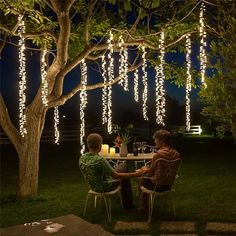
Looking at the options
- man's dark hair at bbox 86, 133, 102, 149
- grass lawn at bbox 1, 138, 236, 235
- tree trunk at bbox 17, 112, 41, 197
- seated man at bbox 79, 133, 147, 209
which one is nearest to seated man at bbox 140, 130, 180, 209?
seated man at bbox 79, 133, 147, 209

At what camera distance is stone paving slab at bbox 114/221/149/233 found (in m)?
5.68

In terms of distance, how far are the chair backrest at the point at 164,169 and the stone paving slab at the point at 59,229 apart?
106 cm

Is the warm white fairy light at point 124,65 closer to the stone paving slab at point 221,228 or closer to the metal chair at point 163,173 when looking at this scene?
the metal chair at point 163,173

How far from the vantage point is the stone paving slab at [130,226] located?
568cm

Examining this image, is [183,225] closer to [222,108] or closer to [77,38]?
[222,108]

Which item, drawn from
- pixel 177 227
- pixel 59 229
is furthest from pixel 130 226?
pixel 59 229

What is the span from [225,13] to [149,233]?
2687 millimetres

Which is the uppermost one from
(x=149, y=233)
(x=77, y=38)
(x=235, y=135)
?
(x=77, y=38)

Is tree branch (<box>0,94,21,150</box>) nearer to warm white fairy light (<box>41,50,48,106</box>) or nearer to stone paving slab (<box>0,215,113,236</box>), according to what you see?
warm white fairy light (<box>41,50,48,106</box>)

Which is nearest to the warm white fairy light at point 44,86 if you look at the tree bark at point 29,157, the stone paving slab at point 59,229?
the tree bark at point 29,157

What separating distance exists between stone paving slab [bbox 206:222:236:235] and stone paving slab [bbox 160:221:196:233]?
187 millimetres

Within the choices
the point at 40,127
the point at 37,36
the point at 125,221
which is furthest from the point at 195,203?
the point at 37,36

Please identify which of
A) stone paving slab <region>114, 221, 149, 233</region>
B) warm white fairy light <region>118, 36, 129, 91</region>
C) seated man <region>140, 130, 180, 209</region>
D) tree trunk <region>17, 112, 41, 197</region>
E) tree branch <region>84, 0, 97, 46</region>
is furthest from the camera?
warm white fairy light <region>118, 36, 129, 91</region>

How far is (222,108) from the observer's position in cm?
497
